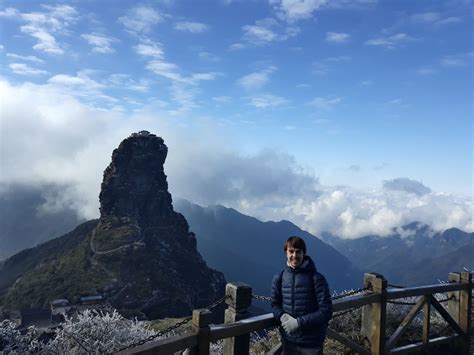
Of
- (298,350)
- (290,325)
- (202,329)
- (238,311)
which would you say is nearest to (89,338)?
(238,311)

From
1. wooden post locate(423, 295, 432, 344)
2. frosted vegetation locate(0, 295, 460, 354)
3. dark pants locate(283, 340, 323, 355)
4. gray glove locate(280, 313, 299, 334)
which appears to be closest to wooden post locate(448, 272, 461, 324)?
frosted vegetation locate(0, 295, 460, 354)

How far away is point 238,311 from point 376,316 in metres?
3.31

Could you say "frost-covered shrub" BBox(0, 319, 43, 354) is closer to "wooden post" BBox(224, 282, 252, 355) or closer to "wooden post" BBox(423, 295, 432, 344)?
"wooden post" BBox(224, 282, 252, 355)

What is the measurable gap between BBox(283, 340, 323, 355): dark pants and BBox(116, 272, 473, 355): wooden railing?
0.22 meters

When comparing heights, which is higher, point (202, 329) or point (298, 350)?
point (202, 329)

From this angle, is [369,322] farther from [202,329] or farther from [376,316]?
[202,329]

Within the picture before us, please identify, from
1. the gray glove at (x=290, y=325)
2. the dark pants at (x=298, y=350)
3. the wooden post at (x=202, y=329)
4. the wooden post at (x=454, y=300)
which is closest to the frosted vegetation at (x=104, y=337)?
Answer: the wooden post at (x=454, y=300)

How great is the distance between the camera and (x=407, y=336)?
9555 millimetres

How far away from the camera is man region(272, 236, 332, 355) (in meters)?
5.25

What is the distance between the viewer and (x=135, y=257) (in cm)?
10500

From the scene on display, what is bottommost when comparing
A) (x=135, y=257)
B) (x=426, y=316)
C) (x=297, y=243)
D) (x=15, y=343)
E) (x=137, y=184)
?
(x=135, y=257)

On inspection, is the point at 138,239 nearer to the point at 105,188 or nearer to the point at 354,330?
the point at 105,188

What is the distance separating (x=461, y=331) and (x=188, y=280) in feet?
340

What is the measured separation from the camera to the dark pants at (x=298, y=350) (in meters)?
5.45
